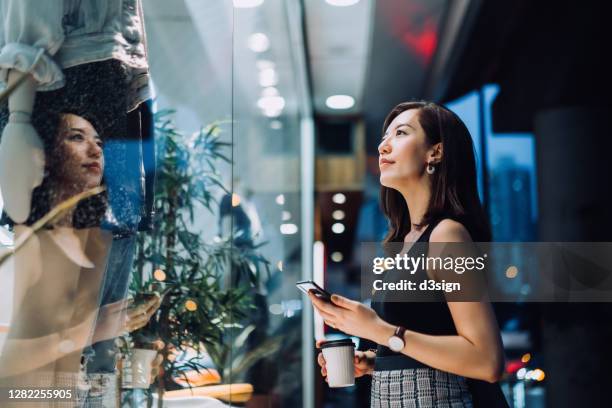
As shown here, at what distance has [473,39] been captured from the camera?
313 cm

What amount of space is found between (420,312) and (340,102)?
1620 millimetres

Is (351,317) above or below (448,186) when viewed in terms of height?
below

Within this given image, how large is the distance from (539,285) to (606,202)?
2.12 feet

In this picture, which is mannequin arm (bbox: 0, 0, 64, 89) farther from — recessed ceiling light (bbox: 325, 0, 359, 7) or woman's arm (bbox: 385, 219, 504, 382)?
recessed ceiling light (bbox: 325, 0, 359, 7)

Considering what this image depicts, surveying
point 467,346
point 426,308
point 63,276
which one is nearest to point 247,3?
point 63,276

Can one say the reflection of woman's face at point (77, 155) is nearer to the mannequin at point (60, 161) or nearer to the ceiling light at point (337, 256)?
the mannequin at point (60, 161)

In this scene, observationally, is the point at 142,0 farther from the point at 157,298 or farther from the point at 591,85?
the point at 591,85

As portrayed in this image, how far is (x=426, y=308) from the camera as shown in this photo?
1.69 metres

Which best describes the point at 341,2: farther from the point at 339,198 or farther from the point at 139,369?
the point at 139,369

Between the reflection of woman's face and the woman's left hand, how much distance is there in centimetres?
68

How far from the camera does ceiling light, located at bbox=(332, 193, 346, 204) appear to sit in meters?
3.47

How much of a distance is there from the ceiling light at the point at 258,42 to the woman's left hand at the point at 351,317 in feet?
4.36

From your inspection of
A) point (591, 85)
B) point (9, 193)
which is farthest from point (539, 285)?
point (9, 193)

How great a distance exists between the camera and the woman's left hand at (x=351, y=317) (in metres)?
1.72
